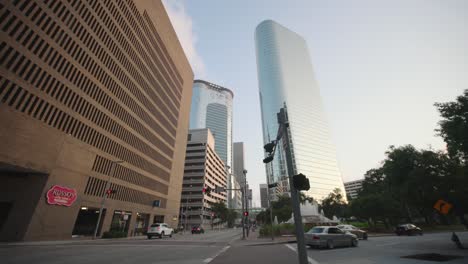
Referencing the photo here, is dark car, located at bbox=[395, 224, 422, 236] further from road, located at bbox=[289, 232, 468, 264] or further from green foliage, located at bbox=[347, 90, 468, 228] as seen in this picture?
road, located at bbox=[289, 232, 468, 264]

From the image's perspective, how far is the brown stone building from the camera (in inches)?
845

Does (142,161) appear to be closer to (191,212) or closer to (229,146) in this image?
(191,212)

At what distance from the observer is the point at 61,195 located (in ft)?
82.2

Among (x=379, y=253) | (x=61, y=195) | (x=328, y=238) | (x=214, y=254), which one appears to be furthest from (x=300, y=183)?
(x=61, y=195)

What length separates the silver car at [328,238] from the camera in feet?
50.1

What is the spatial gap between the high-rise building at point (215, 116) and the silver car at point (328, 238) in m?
133

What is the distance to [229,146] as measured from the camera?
164500 millimetres

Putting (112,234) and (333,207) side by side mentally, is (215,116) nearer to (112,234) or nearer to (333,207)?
(333,207)

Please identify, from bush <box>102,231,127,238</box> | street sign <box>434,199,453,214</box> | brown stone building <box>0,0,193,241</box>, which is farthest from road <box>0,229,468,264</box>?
bush <box>102,231,127,238</box>

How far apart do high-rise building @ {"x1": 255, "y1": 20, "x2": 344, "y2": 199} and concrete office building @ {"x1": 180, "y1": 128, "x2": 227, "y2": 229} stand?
102 feet

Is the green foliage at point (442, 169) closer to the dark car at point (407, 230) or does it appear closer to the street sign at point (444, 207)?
the street sign at point (444, 207)

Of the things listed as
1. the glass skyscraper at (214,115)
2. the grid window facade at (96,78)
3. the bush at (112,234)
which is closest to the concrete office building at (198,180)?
the grid window facade at (96,78)

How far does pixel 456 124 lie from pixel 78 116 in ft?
128

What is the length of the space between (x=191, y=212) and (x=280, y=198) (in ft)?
130
